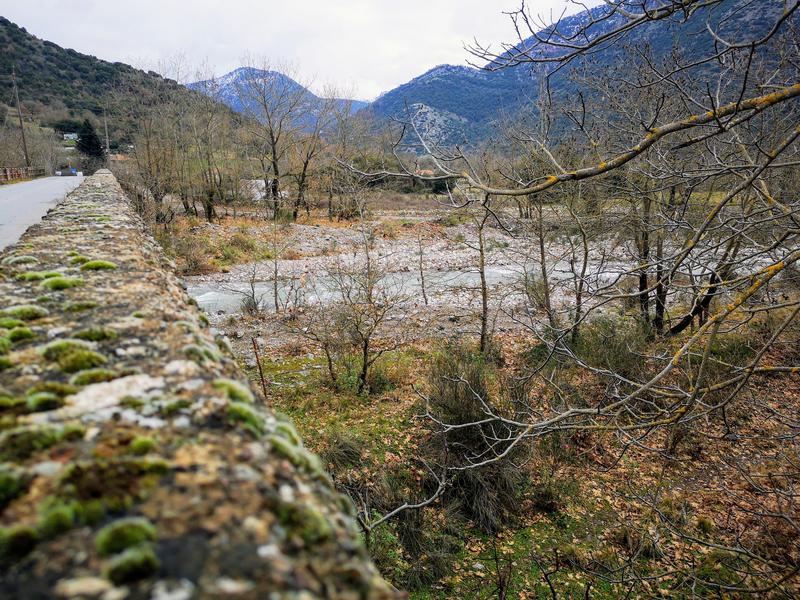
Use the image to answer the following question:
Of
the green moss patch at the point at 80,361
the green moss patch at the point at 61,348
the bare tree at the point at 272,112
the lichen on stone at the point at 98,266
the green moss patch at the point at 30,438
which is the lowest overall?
the green moss patch at the point at 30,438

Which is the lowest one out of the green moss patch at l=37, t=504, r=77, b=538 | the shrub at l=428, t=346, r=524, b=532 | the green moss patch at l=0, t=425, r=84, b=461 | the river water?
the shrub at l=428, t=346, r=524, b=532

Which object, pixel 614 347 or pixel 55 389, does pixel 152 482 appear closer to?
pixel 55 389

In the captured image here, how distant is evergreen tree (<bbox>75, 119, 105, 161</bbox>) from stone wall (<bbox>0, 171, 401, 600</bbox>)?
4502cm

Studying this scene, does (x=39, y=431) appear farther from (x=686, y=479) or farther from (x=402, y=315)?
(x=402, y=315)

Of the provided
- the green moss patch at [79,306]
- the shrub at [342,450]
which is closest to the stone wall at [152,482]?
the green moss patch at [79,306]

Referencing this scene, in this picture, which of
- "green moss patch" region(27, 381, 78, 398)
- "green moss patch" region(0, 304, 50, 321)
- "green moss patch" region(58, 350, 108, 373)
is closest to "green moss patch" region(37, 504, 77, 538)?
"green moss patch" region(27, 381, 78, 398)

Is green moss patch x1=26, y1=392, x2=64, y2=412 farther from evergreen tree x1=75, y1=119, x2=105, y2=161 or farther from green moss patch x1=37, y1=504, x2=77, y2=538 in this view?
evergreen tree x1=75, y1=119, x2=105, y2=161

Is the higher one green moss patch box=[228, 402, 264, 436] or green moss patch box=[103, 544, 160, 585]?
green moss patch box=[228, 402, 264, 436]

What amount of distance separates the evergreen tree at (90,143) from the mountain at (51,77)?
3.11m

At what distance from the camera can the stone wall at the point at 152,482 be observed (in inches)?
26.8

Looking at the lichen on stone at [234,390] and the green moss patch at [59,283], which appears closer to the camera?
the lichen on stone at [234,390]

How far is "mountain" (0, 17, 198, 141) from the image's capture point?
53625 millimetres

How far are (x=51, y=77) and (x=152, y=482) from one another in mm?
83843

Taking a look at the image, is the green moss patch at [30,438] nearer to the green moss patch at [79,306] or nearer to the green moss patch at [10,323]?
the green moss patch at [10,323]
